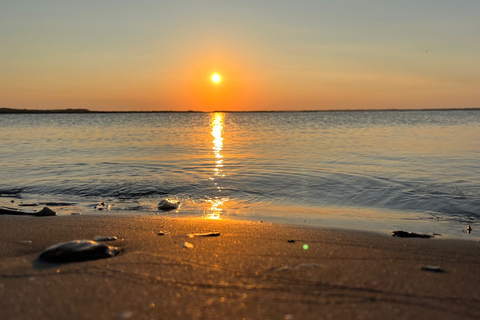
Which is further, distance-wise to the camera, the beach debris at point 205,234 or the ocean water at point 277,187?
the ocean water at point 277,187

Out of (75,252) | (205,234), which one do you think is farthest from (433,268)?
(75,252)

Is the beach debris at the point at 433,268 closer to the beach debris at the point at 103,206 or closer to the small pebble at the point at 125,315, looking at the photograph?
the small pebble at the point at 125,315

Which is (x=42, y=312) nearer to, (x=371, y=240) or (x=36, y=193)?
(x=371, y=240)

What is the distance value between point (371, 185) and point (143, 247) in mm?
7611

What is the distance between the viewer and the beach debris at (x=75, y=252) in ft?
12.7

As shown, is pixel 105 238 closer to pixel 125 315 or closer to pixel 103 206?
pixel 125 315

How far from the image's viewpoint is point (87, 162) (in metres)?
15.9

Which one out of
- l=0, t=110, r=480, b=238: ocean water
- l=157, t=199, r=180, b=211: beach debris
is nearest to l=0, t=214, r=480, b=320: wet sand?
l=0, t=110, r=480, b=238: ocean water

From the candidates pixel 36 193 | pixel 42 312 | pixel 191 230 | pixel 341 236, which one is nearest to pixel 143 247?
pixel 191 230

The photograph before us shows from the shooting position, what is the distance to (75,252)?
388cm

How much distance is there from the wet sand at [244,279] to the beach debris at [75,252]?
12 cm

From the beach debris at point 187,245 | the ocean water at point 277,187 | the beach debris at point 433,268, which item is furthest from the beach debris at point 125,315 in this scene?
the ocean water at point 277,187

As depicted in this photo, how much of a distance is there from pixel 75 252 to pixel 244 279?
1682mm

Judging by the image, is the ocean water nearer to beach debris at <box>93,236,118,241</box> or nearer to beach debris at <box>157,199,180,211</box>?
beach debris at <box>157,199,180,211</box>
